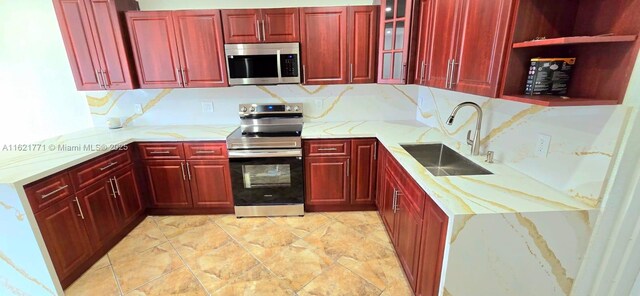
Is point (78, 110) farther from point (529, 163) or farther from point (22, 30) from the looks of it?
point (529, 163)

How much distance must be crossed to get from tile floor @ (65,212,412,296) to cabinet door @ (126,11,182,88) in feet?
4.65

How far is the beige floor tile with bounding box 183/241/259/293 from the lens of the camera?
6.43 ft

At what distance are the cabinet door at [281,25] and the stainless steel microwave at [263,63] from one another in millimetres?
76

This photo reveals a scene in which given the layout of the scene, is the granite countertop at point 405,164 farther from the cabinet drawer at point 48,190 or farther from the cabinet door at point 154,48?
the cabinet door at point 154,48

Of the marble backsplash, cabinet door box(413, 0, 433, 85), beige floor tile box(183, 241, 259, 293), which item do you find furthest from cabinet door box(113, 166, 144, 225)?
the marble backsplash

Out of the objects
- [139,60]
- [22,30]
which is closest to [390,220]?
[139,60]

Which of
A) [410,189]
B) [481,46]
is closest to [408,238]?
[410,189]

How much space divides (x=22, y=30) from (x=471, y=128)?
14.0ft

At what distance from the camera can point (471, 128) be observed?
6.68 ft

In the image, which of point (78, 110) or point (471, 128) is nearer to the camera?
point (471, 128)

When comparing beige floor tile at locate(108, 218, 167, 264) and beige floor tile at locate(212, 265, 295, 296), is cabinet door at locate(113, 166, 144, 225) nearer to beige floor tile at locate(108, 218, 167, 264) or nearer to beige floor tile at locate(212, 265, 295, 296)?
beige floor tile at locate(108, 218, 167, 264)

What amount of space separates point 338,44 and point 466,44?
1.29 meters

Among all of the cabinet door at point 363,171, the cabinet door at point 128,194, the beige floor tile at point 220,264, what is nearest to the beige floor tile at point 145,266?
the beige floor tile at point 220,264

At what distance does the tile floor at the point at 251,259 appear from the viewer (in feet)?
6.22
